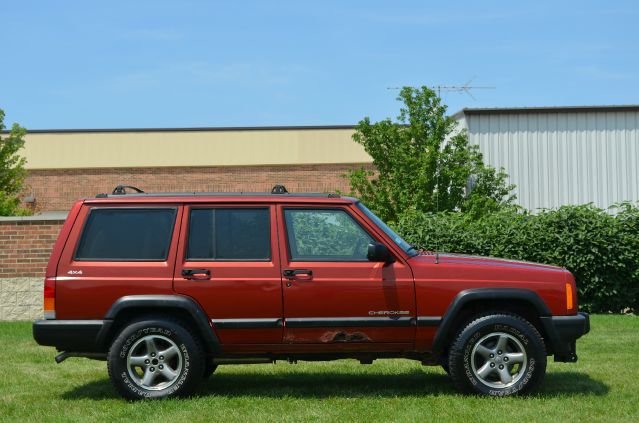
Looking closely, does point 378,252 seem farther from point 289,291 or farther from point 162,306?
point 162,306

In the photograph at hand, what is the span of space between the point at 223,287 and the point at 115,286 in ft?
3.21

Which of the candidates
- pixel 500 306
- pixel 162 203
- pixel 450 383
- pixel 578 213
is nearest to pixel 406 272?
pixel 500 306

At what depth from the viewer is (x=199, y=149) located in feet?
145

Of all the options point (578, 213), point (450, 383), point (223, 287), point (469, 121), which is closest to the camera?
point (223, 287)

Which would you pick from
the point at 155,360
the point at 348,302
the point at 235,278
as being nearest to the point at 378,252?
the point at 348,302

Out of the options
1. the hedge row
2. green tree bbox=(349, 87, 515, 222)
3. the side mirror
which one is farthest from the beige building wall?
the side mirror

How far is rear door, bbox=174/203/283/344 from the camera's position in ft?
28.7

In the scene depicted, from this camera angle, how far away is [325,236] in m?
9.11

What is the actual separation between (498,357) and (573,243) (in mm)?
10042

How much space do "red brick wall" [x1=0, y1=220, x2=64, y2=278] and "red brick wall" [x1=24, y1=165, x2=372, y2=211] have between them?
2559 centimetres

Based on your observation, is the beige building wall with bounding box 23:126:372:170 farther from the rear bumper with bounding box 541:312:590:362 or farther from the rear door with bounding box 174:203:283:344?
the rear bumper with bounding box 541:312:590:362

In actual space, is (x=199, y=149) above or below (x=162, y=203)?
above

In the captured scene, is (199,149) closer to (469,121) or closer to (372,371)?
(469,121)

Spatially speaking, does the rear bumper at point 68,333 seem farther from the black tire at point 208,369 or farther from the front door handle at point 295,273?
the front door handle at point 295,273
